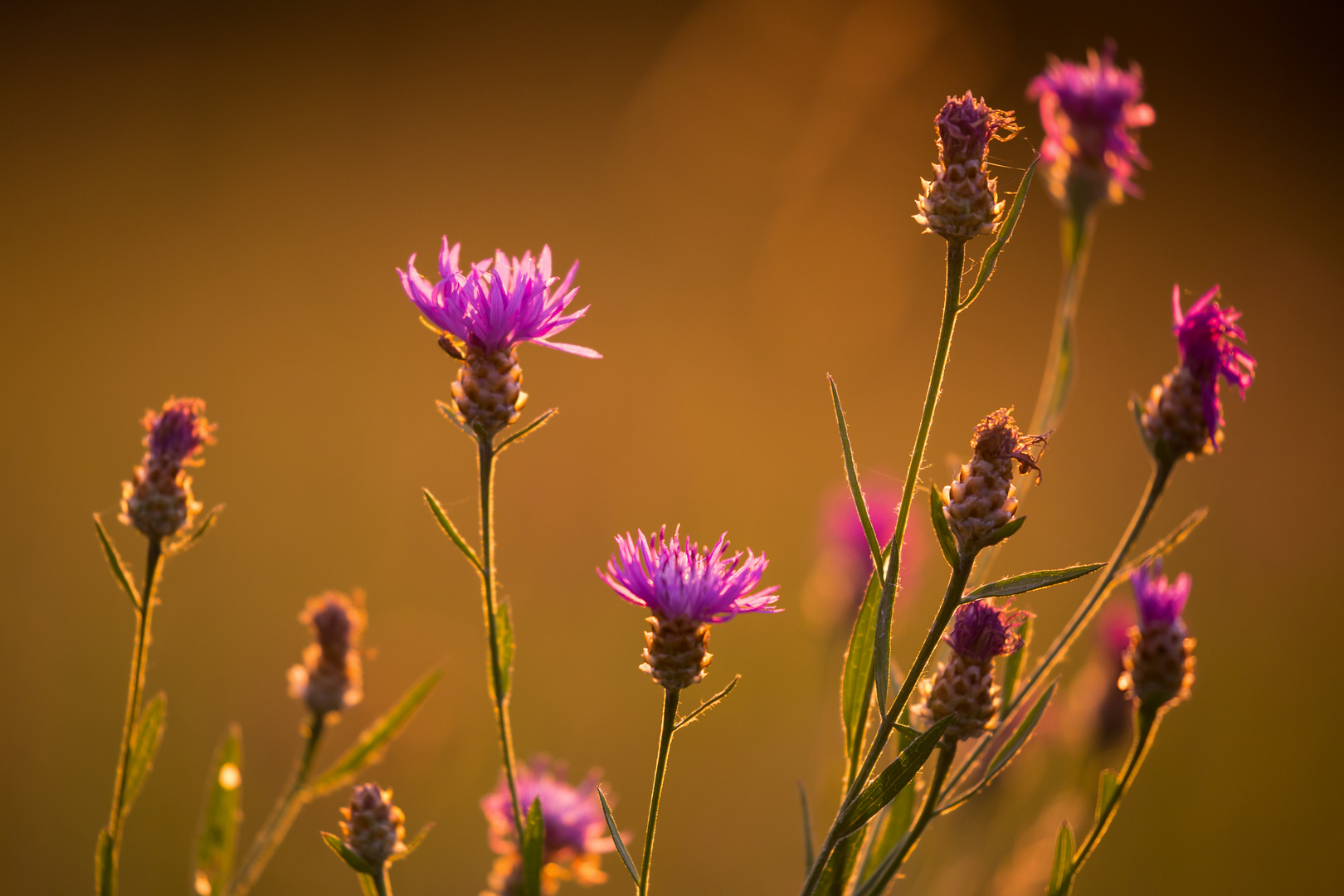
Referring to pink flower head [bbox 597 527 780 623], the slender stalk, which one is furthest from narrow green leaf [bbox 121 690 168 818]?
pink flower head [bbox 597 527 780 623]

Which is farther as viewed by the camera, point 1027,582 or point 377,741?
point 377,741

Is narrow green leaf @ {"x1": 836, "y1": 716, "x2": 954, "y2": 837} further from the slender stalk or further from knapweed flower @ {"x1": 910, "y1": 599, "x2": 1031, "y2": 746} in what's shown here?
the slender stalk

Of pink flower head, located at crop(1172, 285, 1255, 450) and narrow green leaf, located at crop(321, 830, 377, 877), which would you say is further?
pink flower head, located at crop(1172, 285, 1255, 450)

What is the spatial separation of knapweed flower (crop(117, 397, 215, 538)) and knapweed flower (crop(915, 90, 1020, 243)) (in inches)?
22.7

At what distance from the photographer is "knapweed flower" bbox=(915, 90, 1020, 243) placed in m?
0.66

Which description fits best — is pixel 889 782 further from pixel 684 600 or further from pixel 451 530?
pixel 451 530

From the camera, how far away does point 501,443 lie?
2.21ft

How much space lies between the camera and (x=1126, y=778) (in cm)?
70

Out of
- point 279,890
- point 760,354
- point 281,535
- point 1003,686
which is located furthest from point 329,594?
point 760,354

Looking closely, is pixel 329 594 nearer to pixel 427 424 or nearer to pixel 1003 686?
pixel 1003 686

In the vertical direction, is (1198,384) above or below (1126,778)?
above

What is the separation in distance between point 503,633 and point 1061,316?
58cm

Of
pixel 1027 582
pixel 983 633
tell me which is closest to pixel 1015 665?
pixel 983 633

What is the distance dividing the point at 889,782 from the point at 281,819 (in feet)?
1.59
